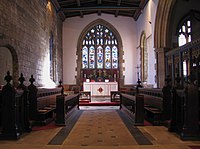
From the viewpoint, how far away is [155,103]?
20.1 ft

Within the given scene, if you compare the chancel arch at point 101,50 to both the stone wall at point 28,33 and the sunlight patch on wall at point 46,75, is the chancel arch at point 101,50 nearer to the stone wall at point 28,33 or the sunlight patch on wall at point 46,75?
the stone wall at point 28,33

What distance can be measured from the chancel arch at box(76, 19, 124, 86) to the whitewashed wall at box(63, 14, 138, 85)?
0.29 metres

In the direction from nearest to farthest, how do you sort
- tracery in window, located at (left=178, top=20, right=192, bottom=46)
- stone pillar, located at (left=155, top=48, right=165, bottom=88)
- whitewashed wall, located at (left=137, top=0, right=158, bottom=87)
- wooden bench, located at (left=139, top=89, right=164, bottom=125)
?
wooden bench, located at (left=139, top=89, right=164, bottom=125) < stone pillar, located at (left=155, top=48, right=165, bottom=88) < whitewashed wall, located at (left=137, top=0, right=158, bottom=87) < tracery in window, located at (left=178, top=20, right=192, bottom=46)

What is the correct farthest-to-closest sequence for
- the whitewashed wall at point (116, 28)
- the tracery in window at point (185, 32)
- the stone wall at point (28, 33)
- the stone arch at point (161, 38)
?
the whitewashed wall at point (116, 28) < the tracery in window at point (185, 32) < the stone arch at point (161, 38) < the stone wall at point (28, 33)

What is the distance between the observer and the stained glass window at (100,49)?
16.4m

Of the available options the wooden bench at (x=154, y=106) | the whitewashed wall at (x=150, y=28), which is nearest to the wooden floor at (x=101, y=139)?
the wooden bench at (x=154, y=106)

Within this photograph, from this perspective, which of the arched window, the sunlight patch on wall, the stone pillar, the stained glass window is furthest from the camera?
the stained glass window

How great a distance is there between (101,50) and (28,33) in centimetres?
817

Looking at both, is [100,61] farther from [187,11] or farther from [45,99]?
[45,99]

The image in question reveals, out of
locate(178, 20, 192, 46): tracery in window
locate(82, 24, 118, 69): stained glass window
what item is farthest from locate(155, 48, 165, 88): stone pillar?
locate(82, 24, 118, 69): stained glass window

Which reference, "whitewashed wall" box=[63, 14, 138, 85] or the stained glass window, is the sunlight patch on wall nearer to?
"whitewashed wall" box=[63, 14, 138, 85]

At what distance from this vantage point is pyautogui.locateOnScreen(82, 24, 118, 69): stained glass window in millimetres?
16422

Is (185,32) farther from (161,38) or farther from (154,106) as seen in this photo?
(154,106)

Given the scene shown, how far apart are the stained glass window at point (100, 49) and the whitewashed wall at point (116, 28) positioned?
0.60 meters
